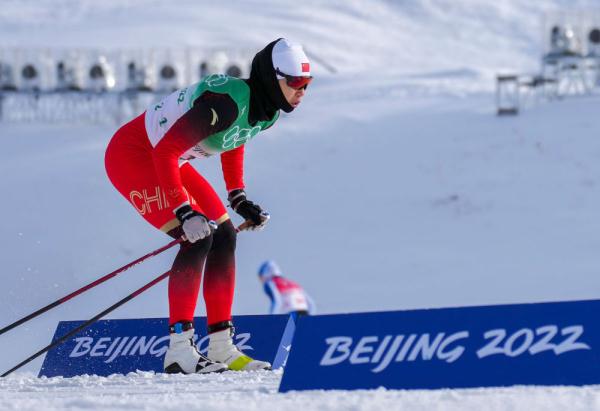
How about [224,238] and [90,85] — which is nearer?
[224,238]

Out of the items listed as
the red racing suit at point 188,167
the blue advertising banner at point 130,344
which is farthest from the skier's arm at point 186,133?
the blue advertising banner at point 130,344

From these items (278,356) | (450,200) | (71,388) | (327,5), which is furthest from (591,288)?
(327,5)

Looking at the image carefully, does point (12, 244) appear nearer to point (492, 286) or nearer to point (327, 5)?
point (492, 286)

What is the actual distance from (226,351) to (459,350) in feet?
5.32

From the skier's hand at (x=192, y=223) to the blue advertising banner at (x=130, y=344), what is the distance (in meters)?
0.91

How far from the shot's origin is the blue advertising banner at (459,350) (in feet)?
14.0

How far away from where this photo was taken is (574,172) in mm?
16969

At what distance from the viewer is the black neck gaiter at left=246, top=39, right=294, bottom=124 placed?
5.49 meters

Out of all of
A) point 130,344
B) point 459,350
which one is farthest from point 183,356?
point 459,350

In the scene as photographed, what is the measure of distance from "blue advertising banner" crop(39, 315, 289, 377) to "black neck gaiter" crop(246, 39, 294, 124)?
1156mm

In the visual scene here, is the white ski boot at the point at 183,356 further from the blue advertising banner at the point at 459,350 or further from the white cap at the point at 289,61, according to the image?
the blue advertising banner at the point at 459,350

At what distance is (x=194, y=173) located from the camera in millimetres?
5914

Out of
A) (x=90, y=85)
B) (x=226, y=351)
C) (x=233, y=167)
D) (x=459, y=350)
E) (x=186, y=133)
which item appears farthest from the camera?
(x=90, y=85)

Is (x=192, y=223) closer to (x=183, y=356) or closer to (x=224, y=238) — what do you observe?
(x=224, y=238)
